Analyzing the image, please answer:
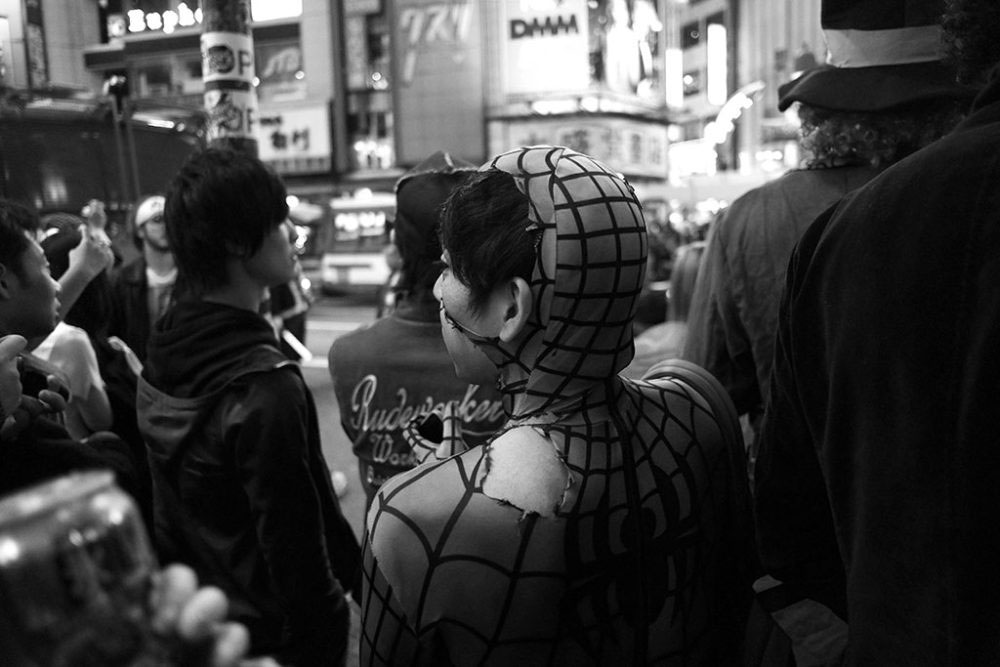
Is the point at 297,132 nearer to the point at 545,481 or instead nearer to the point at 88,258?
the point at 88,258

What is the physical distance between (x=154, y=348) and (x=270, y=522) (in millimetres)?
576

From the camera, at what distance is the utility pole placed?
16.1ft

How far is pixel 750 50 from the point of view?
42.7 m

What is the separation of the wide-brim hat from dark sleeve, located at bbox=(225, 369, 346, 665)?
5.15 ft

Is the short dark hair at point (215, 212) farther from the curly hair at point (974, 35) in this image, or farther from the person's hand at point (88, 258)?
the curly hair at point (974, 35)

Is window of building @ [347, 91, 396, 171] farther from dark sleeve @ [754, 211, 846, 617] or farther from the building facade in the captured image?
dark sleeve @ [754, 211, 846, 617]

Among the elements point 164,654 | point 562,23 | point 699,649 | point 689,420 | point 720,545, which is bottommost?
point 699,649

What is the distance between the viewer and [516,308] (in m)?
1.20

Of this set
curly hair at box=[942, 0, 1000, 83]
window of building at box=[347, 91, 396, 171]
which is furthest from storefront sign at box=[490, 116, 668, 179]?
curly hair at box=[942, 0, 1000, 83]

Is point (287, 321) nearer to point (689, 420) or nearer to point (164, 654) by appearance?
point (689, 420)

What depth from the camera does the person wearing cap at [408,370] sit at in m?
2.26

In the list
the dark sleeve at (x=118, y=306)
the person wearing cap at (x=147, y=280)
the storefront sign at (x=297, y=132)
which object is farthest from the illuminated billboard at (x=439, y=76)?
the dark sleeve at (x=118, y=306)

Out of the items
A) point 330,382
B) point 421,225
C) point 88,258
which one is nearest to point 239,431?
point 421,225

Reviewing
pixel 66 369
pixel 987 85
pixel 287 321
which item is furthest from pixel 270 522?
pixel 287 321
